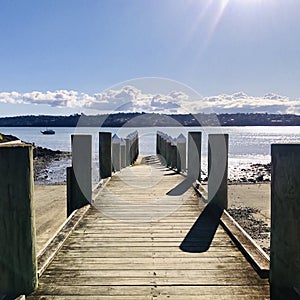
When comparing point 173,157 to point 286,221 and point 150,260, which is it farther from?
point 286,221

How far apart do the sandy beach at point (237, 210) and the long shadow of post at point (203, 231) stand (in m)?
4.46

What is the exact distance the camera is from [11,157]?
2.82 metres

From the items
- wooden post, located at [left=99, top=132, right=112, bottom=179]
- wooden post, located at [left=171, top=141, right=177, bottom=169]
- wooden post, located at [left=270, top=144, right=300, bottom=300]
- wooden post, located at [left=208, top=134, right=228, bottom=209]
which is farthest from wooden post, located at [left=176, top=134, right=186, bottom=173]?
wooden post, located at [left=270, top=144, right=300, bottom=300]

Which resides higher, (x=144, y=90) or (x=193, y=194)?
(x=144, y=90)

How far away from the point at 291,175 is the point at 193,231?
2.31 metres

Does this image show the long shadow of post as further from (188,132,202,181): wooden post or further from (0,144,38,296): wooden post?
(188,132,202,181): wooden post

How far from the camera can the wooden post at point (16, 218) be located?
2834 mm

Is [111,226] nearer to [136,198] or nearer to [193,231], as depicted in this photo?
[193,231]

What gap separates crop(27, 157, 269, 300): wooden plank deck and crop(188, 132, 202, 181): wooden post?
306 cm

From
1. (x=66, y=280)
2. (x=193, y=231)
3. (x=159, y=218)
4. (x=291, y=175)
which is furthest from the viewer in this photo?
(x=159, y=218)

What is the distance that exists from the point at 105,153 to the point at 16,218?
592cm

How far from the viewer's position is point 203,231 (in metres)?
4.80

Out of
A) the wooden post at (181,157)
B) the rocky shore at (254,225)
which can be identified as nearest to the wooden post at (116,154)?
the wooden post at (181,157)

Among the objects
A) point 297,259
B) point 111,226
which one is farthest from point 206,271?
point 111,226
